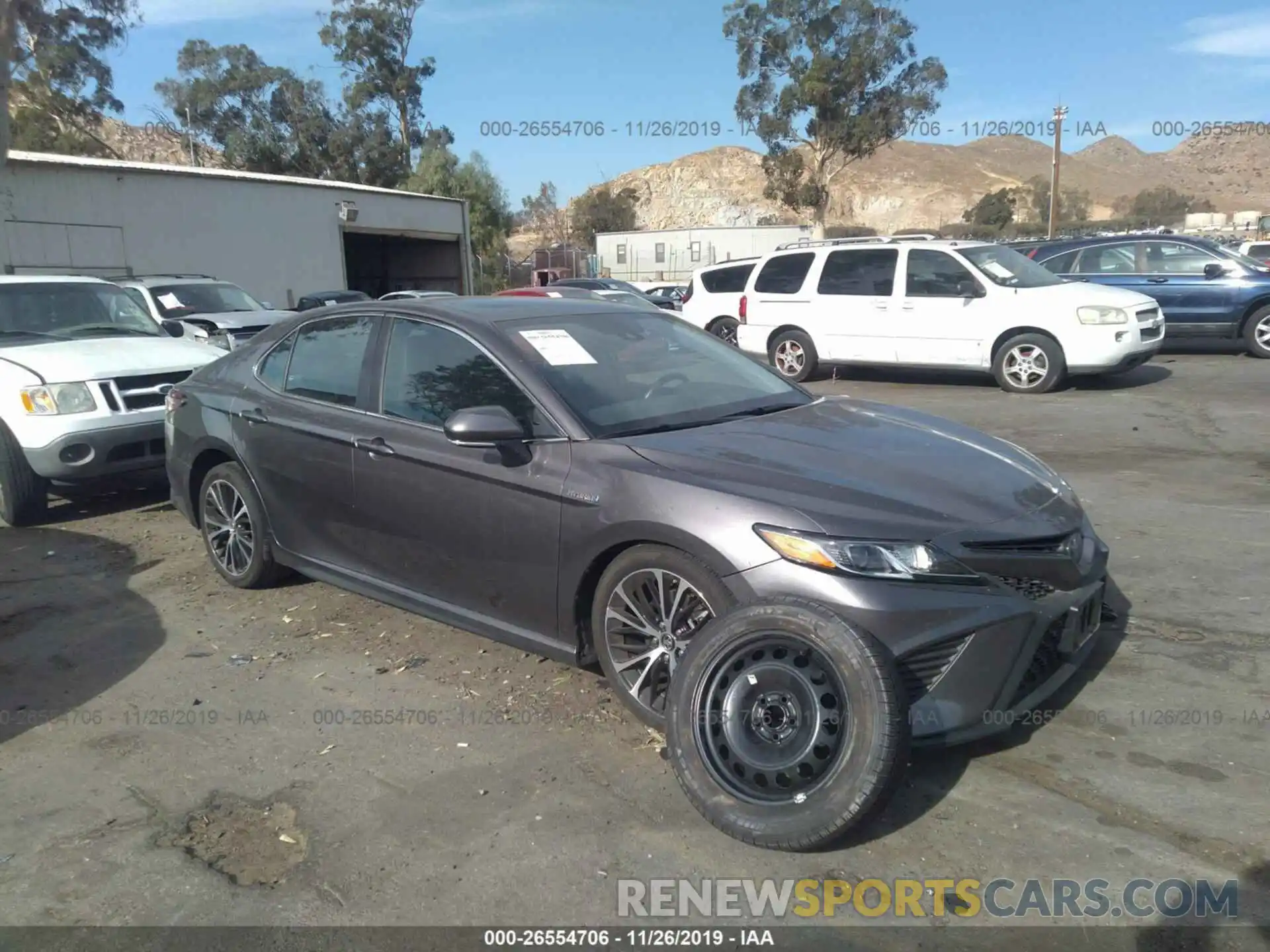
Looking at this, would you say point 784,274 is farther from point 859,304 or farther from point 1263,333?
point 1263,333

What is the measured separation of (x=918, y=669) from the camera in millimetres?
3043

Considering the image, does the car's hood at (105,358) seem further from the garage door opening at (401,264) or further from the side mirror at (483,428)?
the garage door opening at (401,264)

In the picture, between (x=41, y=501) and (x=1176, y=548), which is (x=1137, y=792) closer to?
(x=1176, y=548)

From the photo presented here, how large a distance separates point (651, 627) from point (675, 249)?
131 feet

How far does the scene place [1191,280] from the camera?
13.5m

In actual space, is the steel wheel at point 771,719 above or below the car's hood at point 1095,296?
below

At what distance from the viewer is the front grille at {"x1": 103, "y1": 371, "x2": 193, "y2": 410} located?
22.9ft

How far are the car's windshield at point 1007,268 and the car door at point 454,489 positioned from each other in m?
8.75

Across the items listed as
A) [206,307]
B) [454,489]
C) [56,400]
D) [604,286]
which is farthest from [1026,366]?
[604,286]

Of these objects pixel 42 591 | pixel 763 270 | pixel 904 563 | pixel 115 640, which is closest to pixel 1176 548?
pixel 904 563

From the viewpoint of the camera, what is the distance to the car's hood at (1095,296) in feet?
36.1

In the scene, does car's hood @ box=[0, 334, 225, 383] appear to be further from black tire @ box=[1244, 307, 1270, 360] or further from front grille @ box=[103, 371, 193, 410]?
black tire @ box=[1244, 307, 1270, 360]

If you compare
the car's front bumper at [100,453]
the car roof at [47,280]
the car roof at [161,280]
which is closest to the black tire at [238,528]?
the car's front bumper at [100,453]

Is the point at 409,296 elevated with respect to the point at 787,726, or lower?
elevated
